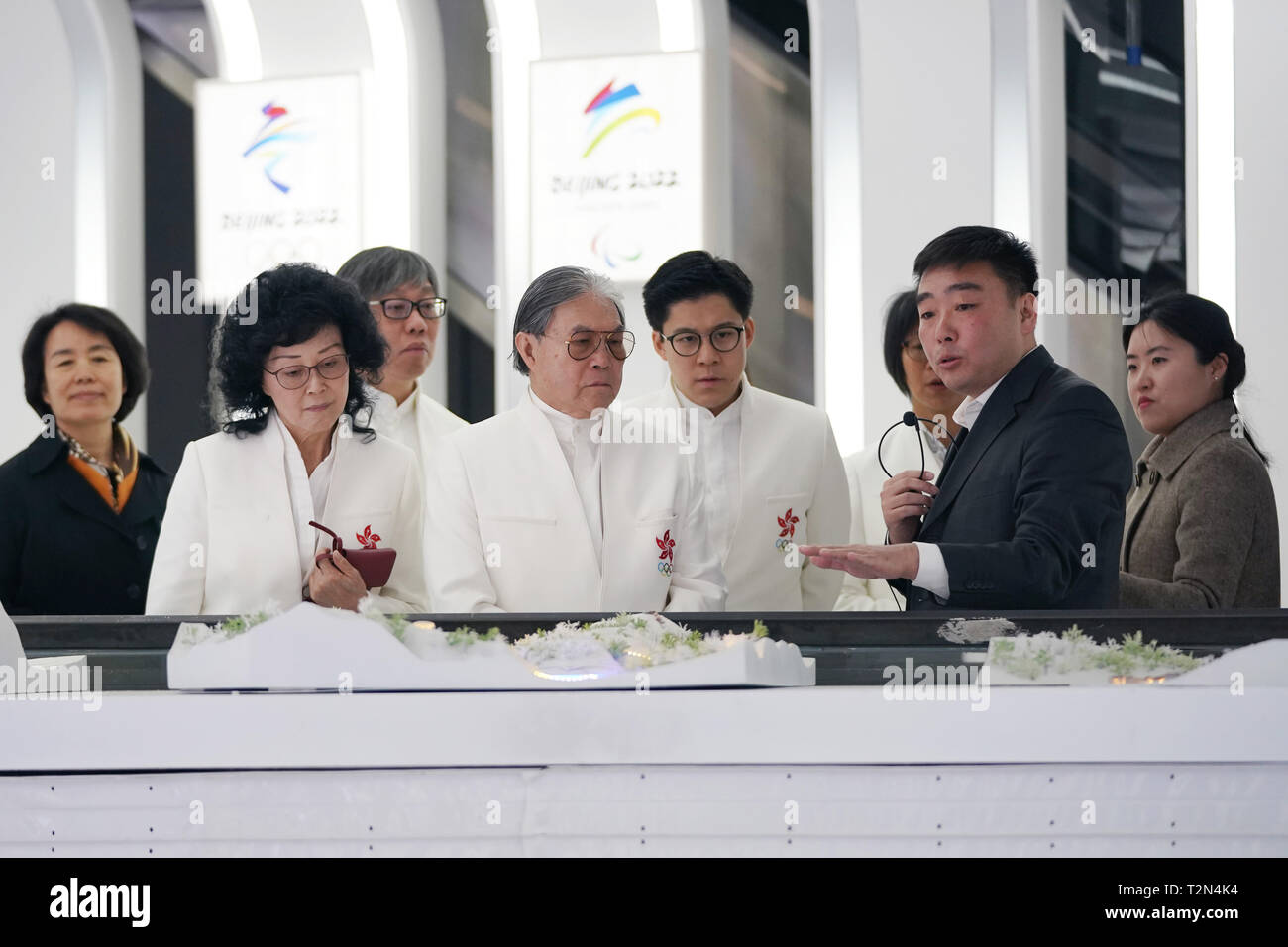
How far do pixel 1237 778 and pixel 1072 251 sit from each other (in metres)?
3.61

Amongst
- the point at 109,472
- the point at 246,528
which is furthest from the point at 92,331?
the point at 246,528

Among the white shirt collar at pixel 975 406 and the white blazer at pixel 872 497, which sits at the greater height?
the white shirt collar at pixel 975 406

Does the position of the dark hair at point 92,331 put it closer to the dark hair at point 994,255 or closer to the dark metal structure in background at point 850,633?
the dark metal structure in background at point 850,633

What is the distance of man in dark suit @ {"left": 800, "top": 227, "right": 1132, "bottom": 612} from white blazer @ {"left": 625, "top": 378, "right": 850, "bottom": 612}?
1.98 ft

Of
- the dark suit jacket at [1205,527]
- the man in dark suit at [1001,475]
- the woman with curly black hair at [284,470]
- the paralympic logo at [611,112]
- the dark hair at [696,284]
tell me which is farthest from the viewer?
the paralympic logo at [611,112]

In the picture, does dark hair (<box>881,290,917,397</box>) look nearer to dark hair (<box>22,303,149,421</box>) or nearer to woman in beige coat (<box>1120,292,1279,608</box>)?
woman in beige coat (<box>1120,292,1279,608</box>)

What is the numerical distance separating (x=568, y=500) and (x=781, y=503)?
25.8 inches

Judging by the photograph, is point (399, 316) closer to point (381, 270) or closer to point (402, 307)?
point (402, 307)

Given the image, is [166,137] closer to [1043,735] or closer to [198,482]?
[198,482]

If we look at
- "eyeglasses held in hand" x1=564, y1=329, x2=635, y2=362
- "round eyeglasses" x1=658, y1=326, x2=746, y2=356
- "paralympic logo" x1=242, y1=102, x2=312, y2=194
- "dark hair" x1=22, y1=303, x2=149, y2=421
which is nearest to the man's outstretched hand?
"eyeglasses held in hand" x1=564, y1=329, x2=635, y2=362

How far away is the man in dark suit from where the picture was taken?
2.20 metres

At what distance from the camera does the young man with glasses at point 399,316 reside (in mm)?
3498

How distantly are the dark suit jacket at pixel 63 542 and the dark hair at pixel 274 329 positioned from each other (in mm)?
540

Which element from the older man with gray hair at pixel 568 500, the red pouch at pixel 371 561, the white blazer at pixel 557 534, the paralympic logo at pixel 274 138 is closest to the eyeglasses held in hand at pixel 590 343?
the older man with gray hair at pixel 568 500
